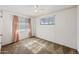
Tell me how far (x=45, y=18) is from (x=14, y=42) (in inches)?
34.2

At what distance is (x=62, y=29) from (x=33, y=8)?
0.74m

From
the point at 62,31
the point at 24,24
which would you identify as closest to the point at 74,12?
the point at 62,31

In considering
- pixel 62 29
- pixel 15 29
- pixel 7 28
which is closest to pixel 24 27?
pixel 15 29

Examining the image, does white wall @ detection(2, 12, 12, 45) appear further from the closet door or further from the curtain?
the closet door

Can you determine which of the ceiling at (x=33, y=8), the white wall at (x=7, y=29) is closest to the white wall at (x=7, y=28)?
the white wall at (x=7, y=29)

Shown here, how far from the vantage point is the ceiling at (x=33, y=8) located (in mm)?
1400

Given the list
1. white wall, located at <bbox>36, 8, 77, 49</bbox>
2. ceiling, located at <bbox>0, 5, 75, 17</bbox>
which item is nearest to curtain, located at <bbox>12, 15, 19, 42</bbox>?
ceiling, located at <bbox>0, 5, 75, 17</bbox>

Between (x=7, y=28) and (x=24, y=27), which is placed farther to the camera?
(x=24, y=27)

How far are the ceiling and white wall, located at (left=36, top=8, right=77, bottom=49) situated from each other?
11cm

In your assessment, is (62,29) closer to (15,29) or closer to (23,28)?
(23,28)

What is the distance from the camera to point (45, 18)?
5.25 ft

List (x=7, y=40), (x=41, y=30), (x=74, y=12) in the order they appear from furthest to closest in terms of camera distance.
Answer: (x=41, y=30), (x=7, y=40), (x=74, y=12)

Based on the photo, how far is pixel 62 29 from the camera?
1.54 metres
